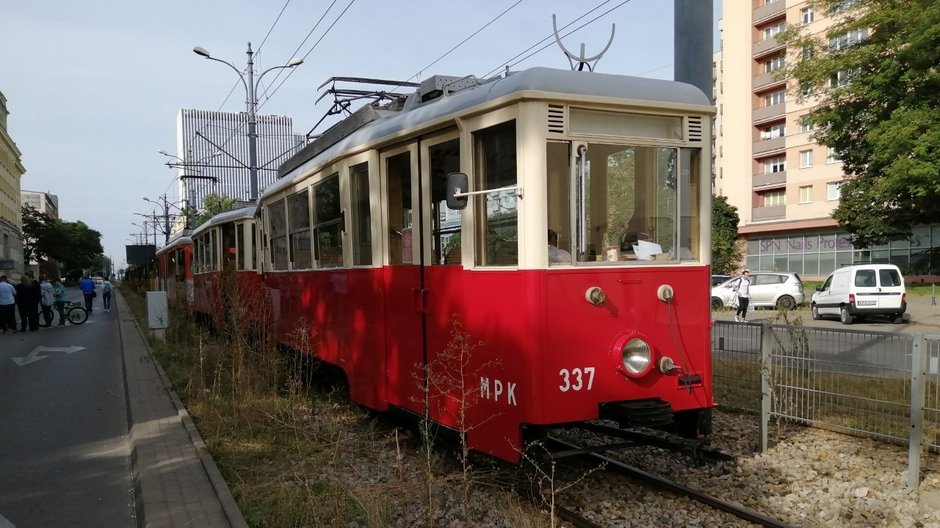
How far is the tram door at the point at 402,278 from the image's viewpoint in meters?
5.72

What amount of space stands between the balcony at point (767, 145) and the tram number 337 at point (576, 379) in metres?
47.7

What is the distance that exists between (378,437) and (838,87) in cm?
2579

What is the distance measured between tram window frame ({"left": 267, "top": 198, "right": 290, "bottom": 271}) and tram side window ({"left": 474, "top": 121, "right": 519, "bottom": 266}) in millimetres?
4589

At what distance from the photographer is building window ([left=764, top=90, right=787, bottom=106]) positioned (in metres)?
47.8

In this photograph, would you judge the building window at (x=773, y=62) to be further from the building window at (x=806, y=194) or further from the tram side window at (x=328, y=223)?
the tram side window at (x=328, y=223)

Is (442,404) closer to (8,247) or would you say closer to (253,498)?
(253,498)

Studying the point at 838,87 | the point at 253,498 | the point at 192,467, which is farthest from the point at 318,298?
the point at 838,87

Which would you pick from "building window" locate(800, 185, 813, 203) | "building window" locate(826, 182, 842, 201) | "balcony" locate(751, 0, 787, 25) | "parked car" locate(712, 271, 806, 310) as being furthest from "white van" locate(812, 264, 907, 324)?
"balcony" locate(751, 0, 787, 25)

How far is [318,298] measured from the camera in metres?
7.79

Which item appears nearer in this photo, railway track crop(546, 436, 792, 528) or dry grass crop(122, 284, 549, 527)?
railway track crop(546, 436, 792, 528)

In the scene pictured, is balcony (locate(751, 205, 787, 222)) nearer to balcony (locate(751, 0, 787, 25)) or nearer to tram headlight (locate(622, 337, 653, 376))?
balcony (locate(751, 0, 787, 25))

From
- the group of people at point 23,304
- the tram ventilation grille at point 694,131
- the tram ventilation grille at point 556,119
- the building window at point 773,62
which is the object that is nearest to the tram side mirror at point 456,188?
the tram ventilation grille at point 556,119

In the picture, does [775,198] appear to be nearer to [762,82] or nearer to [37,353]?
[762,82]

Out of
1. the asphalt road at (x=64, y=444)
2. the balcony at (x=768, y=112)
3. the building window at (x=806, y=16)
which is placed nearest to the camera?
the asphalt road at (x=64, y=444)
